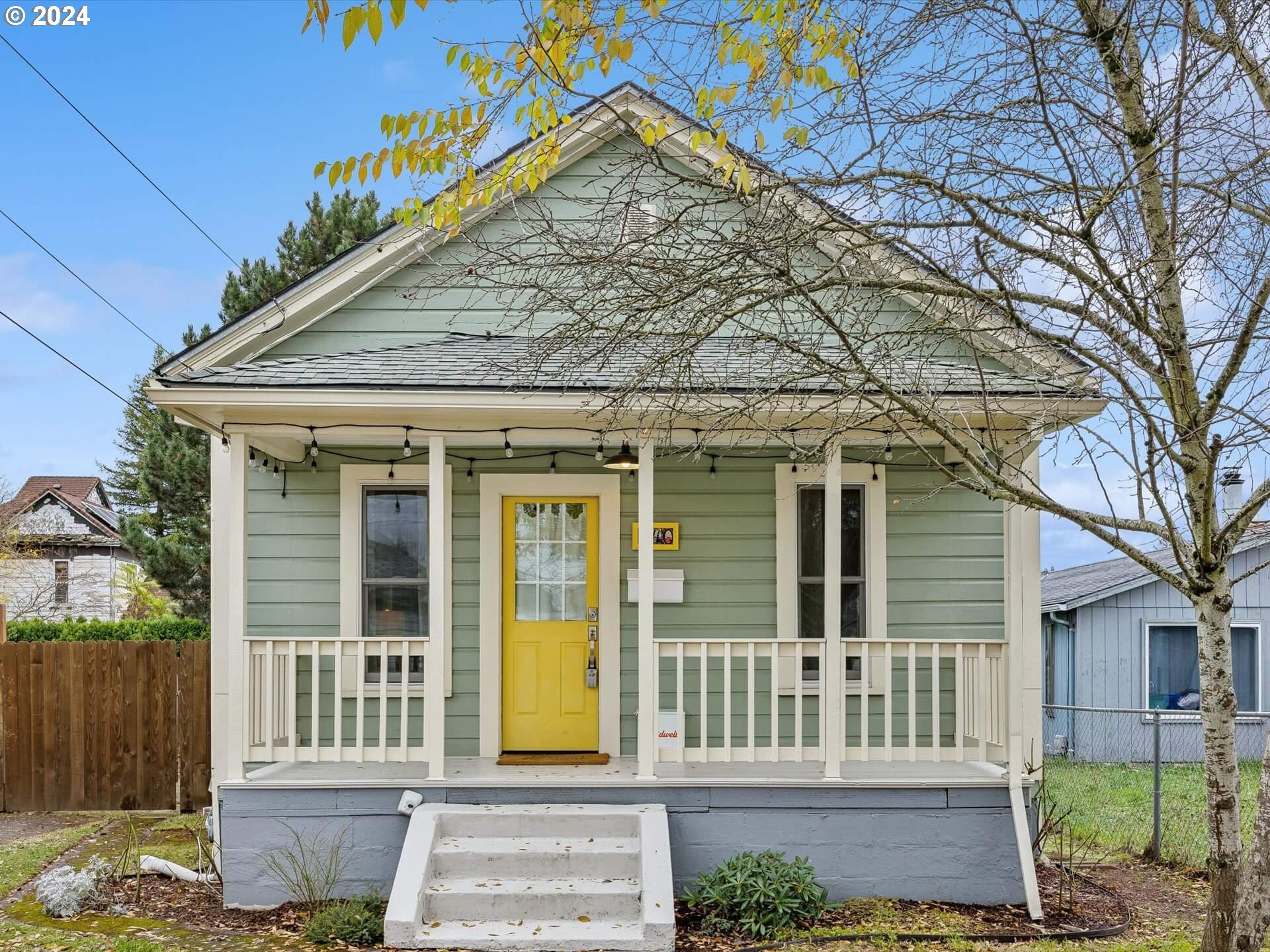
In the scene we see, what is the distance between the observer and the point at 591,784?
598 centimetres

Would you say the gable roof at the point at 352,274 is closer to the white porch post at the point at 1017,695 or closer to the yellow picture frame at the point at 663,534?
the white porch post at the point at 1017,695

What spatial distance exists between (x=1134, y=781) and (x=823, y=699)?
688 cm

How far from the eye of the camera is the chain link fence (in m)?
7.50

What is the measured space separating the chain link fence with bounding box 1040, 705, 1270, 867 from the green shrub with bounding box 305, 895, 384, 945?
429cm

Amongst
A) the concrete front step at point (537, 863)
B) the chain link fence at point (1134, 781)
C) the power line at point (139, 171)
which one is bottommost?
the chain link fence at point (1134, 781)

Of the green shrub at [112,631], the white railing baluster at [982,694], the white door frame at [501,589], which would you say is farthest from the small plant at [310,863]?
the green shrub at [112,631]

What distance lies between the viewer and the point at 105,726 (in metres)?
9.52

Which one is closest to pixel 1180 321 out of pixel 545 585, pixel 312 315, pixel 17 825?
pixel 545 585

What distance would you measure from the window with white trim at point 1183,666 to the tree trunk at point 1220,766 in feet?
31.7

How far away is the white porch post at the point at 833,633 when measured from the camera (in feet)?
19.6

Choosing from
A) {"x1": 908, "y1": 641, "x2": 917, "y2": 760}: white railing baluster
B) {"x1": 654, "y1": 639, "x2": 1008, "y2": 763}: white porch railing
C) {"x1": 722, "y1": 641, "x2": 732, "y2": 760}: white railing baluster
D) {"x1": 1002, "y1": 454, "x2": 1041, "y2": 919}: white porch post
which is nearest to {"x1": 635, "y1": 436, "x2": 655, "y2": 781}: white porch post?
{"x1": 654, "y1": 639, "x2": 1008, "y2": 763}: white porch railing

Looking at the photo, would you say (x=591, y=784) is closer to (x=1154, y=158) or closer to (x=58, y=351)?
(x=1154, y=158)

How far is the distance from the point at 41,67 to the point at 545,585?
797 centimetres

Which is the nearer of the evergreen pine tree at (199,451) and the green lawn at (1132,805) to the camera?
the green lawn at (1132,805)
